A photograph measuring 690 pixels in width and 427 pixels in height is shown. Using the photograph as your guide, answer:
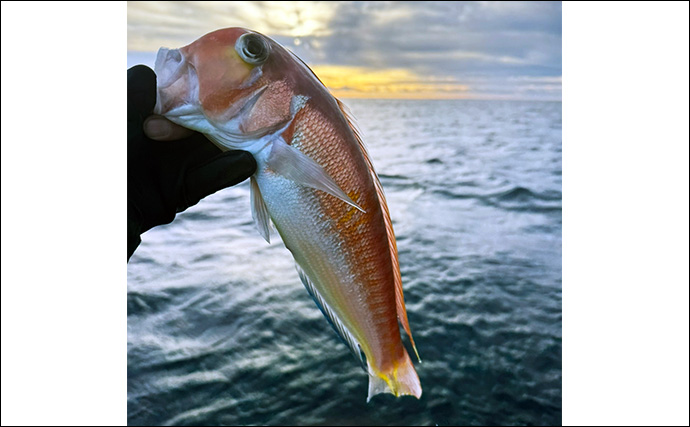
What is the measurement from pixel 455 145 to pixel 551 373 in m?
1.00

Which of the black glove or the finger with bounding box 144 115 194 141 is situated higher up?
the finger with bounding box 144 115 194 141

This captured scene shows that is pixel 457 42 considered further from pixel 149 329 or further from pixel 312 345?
pixel 149 329

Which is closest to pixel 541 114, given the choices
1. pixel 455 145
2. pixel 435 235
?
pixel 455 145

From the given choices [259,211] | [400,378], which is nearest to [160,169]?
[259,211]

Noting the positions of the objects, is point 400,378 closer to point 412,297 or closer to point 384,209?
point 384,209

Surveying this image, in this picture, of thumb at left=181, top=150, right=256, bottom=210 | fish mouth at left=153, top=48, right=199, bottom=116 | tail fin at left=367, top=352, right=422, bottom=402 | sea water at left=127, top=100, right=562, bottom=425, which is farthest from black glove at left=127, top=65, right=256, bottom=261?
sea water at left=127, top=100, right=562, bottom=425

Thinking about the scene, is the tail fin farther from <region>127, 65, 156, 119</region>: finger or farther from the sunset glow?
the sunset glow

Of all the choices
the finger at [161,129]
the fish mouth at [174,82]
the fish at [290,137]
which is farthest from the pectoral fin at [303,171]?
the finger at [161,129]

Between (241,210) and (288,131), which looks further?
(241,210)

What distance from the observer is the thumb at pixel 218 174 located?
0.73 m

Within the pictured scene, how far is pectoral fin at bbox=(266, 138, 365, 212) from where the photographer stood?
647 mm

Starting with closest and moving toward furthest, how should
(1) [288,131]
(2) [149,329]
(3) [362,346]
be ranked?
(1) [288,131] → (3) [362,346] → (2) [149,329]

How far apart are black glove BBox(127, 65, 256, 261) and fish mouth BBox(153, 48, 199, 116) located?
0.35 ft

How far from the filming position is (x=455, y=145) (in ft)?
7.98
